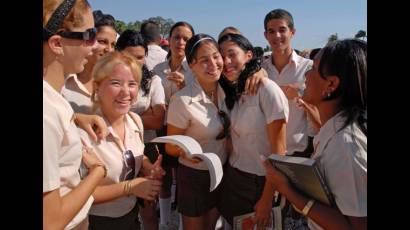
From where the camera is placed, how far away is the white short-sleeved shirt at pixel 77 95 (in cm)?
240

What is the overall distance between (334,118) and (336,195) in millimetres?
330

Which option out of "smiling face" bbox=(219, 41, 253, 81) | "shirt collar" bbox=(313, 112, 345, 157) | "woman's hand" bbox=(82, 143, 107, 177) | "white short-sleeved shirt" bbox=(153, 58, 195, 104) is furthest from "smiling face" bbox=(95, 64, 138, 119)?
"white short-sleeved shirt" bbox=(153, 58, 195, 104)

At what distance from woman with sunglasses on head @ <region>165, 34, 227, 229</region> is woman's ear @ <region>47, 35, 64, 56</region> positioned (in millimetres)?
1269

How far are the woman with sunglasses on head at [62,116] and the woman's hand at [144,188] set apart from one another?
1.21 ft

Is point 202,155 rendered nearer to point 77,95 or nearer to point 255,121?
point 255,121

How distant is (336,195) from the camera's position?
1.41m

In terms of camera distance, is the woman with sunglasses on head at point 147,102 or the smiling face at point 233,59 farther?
the woman with sunglasses on head at point 147,102

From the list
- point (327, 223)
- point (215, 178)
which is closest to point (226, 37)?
point (215, 178)

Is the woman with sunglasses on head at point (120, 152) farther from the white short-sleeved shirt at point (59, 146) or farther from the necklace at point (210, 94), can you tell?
the necklace at point (210, 94)

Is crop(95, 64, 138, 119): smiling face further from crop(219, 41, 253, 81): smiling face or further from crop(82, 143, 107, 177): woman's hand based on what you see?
crop(219, 41, 253, 81): smiling face

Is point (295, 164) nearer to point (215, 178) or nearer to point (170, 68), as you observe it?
point (215, 178)

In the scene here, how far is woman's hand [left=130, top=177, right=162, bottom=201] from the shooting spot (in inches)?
75.9

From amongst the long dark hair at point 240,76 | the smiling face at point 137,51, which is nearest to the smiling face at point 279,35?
the long dark hair at point 240,76
